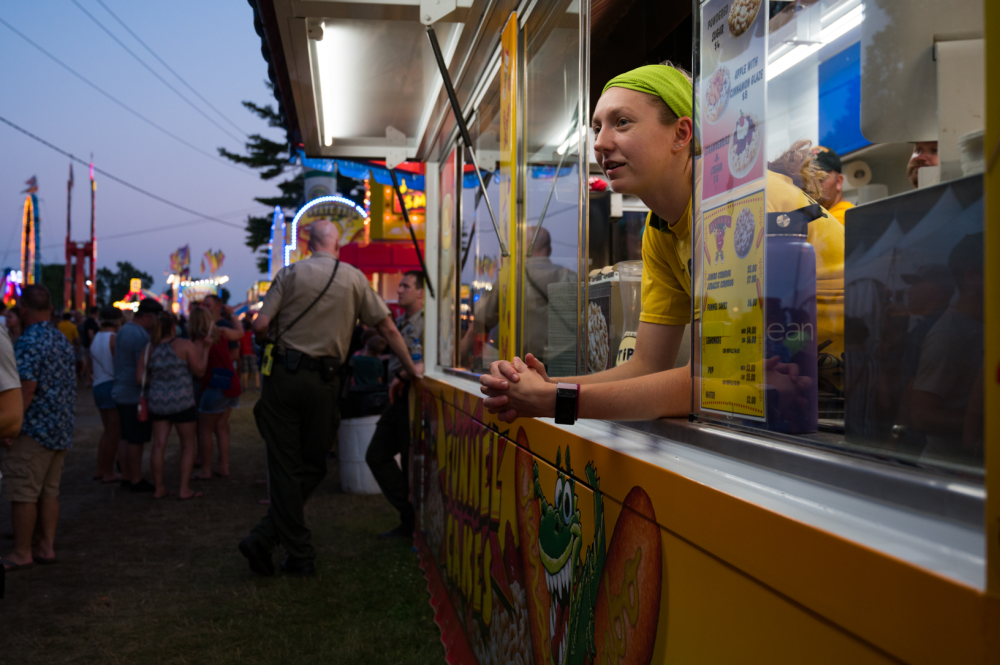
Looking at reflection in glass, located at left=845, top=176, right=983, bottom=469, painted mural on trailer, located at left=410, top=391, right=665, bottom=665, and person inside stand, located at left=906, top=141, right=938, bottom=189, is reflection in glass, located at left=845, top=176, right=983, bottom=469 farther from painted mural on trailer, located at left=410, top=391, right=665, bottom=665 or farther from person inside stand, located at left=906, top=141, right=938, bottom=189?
painted mural on trailer, located at left=410, top=391, right=665, bottom=665

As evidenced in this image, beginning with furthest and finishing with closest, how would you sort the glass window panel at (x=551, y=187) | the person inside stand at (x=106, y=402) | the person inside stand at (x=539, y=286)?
1. the person inside stand at (x=106, y=402)
2. the person inside stand at (x=539, y=286)
3. the glass window panel at (x=551, y=187)

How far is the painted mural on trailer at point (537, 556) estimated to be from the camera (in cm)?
144

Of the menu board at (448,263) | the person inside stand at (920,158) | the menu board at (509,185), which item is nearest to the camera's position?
the person inside stand at (920,158)

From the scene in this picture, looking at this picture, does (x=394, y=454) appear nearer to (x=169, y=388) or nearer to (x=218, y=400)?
(x=169, y=388)

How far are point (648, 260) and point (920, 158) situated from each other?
0.95 metres

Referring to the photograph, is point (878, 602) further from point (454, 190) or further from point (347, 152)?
point (347, 152)

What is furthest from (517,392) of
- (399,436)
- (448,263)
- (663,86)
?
(399,436)

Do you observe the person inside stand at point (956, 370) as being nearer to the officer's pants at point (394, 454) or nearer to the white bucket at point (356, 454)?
the officer's pants at point (394, 454)

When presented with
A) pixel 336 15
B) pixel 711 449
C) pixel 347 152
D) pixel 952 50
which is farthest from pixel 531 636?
pixel 347 152

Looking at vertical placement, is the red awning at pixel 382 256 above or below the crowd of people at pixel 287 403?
above

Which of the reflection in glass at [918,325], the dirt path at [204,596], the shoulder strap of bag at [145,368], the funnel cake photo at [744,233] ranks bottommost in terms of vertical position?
the dirt path at [204,596]

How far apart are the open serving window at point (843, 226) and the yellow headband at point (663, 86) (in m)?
0.30

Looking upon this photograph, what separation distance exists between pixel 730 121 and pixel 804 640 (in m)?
0.86

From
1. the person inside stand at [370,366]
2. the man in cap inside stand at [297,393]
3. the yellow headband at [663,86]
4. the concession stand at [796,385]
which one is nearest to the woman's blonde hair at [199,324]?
the person inside stand at [370,366]
